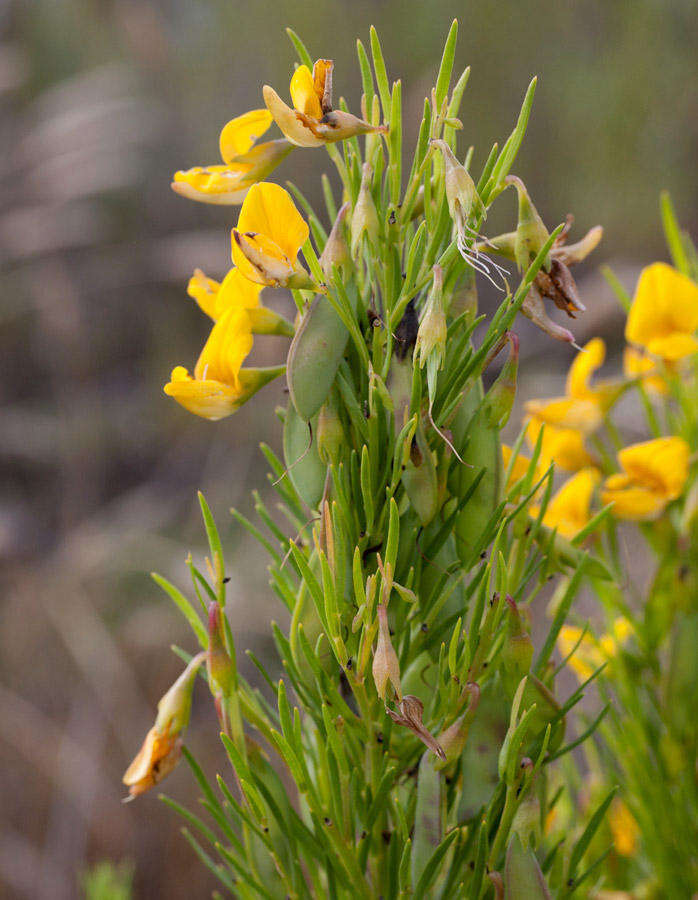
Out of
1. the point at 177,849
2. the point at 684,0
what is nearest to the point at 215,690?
the point at 177,849

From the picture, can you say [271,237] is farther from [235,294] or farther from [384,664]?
[384,664]

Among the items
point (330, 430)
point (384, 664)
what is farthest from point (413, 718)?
point (330, 430)

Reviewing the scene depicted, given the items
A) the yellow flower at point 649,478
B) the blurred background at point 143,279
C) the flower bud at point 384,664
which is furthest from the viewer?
the blurred background at point 143,279

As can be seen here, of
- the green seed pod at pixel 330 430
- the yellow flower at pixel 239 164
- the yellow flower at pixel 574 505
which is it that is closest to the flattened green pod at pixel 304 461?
the green seed pod at pixel 330 430

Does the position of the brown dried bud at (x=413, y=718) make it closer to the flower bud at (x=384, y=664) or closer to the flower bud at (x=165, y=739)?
the flower bud at (x=384, y=664)

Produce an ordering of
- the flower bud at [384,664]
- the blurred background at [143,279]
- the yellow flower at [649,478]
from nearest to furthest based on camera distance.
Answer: the flower bud at [384,664] < the yellow flower at [649,478] < the blurred background at [143,279]

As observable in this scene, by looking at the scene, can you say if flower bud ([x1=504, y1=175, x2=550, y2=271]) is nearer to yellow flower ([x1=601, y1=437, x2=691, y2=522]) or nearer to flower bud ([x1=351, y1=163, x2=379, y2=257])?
flower bud ([x1=351, y1=163, x2=379, y2=257])

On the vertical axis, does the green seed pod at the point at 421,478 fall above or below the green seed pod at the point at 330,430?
below

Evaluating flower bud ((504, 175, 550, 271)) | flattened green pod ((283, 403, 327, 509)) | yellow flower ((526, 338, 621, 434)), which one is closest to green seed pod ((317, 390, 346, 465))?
flattened green pod ((283, 403, 327, 509))
